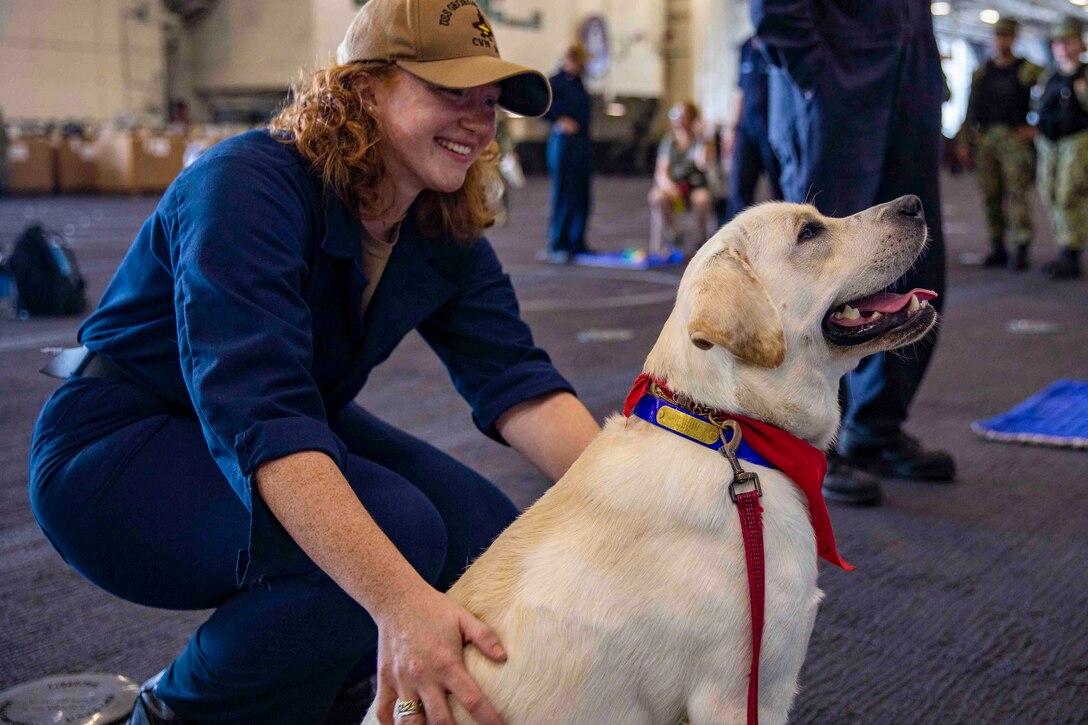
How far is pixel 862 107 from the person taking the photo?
318 cm

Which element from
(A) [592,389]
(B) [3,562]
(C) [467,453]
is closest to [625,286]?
(A) [592,389]

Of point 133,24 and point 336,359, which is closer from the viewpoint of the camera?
point 336,359

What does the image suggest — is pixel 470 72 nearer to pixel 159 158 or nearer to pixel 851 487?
pixel 851 487

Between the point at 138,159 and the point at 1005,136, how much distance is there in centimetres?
1427

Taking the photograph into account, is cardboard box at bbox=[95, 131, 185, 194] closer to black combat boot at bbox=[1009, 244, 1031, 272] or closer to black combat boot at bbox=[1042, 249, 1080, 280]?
black combat boot at bbox=[1009, 244, 1031, 272]

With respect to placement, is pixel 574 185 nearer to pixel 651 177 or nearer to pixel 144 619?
pixel 144 619

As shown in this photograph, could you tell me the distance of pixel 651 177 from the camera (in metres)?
27.8

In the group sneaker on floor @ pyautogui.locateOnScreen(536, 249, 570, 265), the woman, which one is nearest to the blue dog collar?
sneaker on floor @ pyautogui.locateOnScreen(536, 249, 570, 265)

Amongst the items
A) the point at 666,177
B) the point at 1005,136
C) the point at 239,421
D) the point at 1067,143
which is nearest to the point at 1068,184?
the point at 1067,143

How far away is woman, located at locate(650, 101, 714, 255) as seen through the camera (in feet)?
32.8

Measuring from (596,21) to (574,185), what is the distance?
1779 cm

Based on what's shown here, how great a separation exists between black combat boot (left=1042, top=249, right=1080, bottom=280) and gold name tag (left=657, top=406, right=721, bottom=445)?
7.72 m

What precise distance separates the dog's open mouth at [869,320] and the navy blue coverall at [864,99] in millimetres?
1543

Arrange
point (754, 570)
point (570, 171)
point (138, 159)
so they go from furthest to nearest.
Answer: point (138, 159), point (570, 171), point (754, 570)
